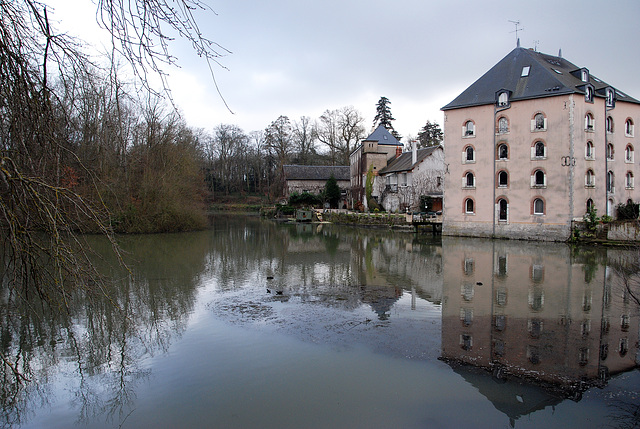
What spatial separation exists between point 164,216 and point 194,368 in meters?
22.5

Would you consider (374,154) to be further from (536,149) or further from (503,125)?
(536,149)

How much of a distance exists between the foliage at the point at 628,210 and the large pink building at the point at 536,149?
0.30m

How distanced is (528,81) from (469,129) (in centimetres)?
419

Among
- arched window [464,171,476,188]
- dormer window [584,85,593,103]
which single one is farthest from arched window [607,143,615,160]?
arched window [464,171,476,188]

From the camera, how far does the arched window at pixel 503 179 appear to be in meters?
25.6

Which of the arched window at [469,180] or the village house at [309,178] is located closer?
the arched window at [469,180]

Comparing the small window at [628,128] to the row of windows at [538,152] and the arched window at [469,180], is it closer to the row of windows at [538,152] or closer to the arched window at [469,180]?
the row of windows at [538,152]

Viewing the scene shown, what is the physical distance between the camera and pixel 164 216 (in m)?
27.1

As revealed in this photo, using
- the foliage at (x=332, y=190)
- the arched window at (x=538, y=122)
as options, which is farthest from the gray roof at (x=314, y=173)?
the arched window at (x=538, y=122)

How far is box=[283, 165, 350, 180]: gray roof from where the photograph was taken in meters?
54.1

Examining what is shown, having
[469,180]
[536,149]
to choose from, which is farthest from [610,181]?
[469,180]

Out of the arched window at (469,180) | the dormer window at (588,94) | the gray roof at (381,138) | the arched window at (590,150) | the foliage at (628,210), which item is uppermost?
the gray roof at (381,138)

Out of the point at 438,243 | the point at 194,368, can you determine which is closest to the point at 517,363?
the point at 194,368

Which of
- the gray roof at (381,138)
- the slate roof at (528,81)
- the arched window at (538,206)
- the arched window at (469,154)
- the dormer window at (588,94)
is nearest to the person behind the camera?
the dormer window at (588,94)
